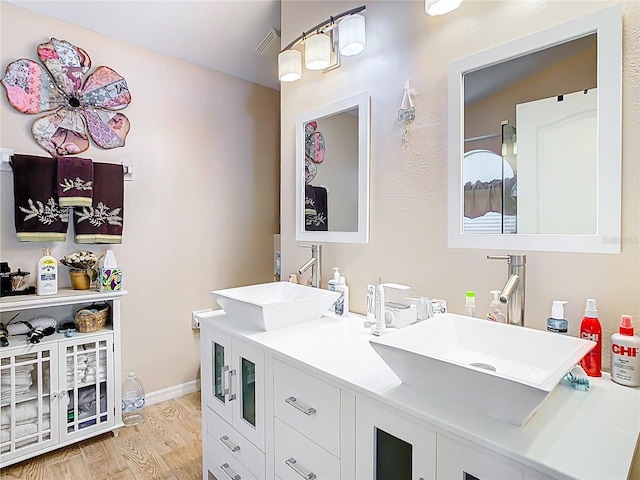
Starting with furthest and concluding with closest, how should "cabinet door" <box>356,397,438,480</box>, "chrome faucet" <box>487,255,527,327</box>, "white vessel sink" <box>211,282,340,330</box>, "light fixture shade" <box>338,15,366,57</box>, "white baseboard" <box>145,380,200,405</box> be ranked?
"white baseboard" <box>145,380,200,405</box> < "light fixture shade" <box>338,15,366,57</box> < "white vessel sink" <box>211,282,340,330</box> < "chrome faucet" <box>487,255,527,327</box> < "cabinet door" <box>356,397,438,480</box>

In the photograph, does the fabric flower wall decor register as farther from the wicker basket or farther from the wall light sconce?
the wall light sconce

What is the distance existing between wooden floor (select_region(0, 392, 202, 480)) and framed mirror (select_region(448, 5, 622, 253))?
1747 mm

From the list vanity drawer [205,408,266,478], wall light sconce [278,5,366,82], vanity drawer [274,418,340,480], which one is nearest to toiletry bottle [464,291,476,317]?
vanity drawer [274,418,340,480]

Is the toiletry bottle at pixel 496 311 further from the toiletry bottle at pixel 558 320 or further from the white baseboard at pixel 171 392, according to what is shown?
the white baseboard at pixel 171 392

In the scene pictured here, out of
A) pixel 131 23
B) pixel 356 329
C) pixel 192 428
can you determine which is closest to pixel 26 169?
pixel 131 23

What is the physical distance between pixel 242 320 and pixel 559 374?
1.08 meters

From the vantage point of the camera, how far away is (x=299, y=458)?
42.8 inches

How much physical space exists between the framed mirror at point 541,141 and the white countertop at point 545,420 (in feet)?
1.40

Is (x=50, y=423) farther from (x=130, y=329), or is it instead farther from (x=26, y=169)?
(x=26, y=169)

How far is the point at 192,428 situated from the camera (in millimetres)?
2146

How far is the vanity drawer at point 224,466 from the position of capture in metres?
1.34

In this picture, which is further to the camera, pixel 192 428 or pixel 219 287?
pixel 219 287

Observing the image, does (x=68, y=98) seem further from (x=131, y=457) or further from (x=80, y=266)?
(x=131, y=457)

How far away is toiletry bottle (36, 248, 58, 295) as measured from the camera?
1.87 meters
